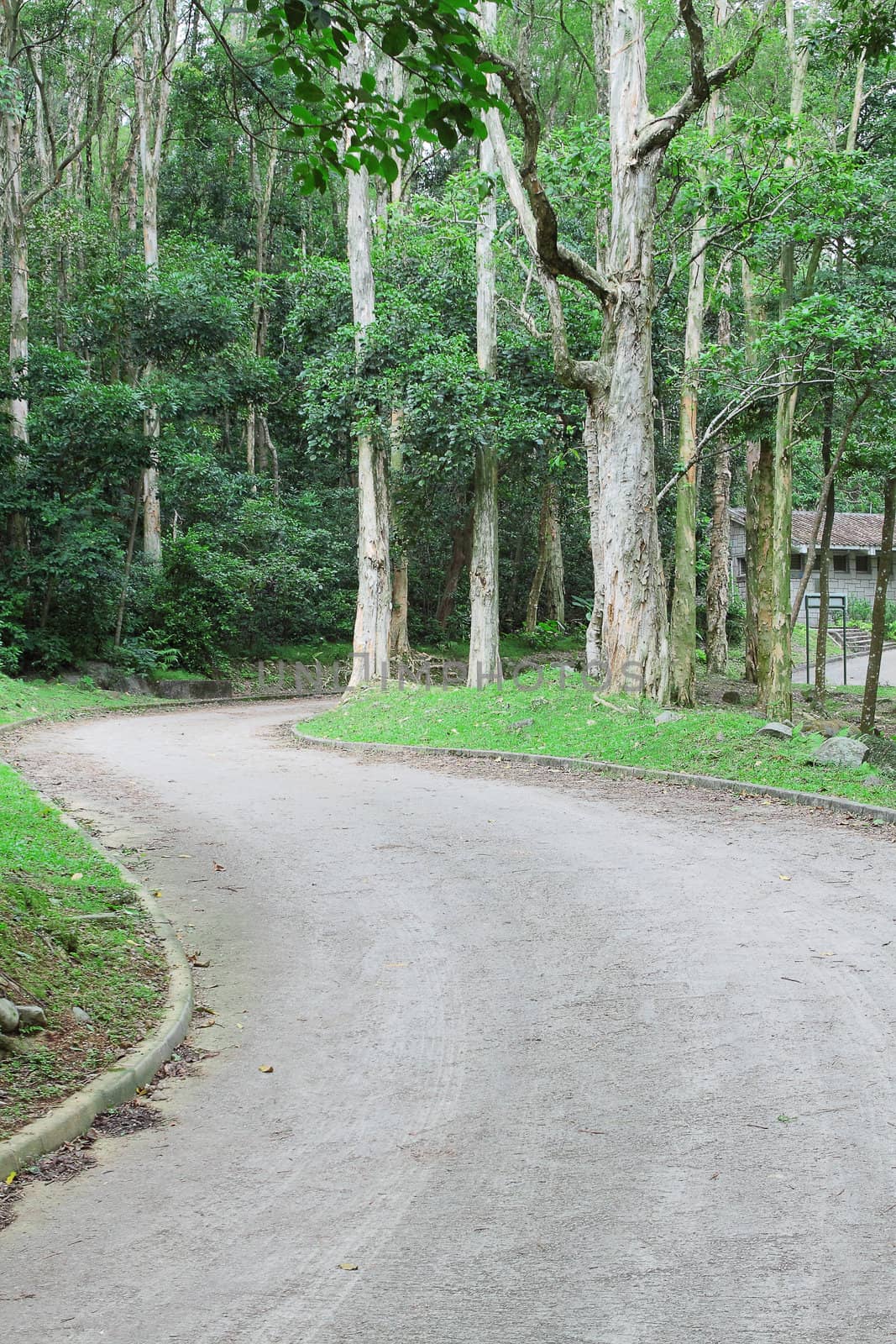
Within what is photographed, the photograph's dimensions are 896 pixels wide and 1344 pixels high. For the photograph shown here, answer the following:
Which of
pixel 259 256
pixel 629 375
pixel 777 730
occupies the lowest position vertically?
pixel 777 730

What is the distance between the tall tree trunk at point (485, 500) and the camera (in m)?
23.2

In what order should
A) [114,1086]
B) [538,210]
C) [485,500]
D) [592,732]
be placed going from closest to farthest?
[114,1086] < [538,210] < [592,732] < [485,500]

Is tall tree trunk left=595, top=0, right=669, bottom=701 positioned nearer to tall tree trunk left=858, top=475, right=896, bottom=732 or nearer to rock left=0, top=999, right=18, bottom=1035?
tall tree trunk left=858, top=475, right=896, bottom=732

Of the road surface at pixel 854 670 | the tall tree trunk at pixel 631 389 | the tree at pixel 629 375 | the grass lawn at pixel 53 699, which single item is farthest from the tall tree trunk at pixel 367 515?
the road surface at pixel 854 670

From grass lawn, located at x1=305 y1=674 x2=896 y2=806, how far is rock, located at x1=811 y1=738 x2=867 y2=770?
0.12 m

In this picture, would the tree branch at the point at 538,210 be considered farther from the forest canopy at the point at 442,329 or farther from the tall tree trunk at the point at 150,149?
the tall tree trunk at the point at 150,149

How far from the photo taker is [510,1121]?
460cm

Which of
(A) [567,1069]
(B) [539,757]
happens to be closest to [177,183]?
(B) [539,757]

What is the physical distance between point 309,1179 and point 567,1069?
1399 millimetres

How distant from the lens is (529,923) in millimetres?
7613

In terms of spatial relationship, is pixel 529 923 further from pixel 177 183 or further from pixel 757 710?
pixel 177 183

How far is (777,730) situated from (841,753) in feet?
→ 3.66

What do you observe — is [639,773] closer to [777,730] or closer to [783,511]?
[777,730]

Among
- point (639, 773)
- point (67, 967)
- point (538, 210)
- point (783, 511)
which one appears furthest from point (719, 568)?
point (67, 967)
